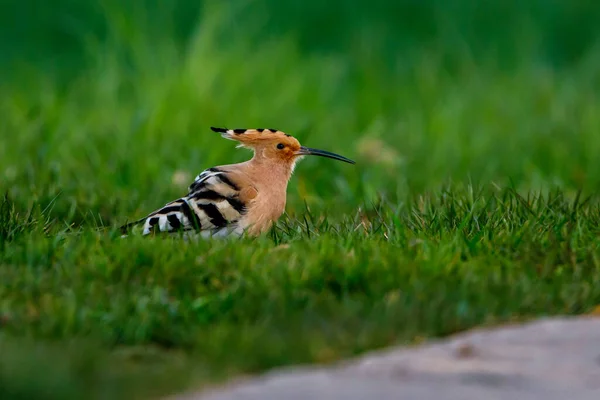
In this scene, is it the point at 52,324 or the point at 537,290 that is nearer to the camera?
the point at 52,324

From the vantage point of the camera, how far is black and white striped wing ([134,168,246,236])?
5531 mm

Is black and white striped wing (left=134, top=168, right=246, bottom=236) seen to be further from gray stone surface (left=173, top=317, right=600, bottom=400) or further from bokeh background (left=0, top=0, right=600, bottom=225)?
gray stone surface (left=173, top=317, right=600, bottom=400)

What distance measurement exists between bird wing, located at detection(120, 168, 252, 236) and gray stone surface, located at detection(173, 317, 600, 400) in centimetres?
176

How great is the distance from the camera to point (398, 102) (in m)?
10.5

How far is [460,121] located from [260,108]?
1.68 metres

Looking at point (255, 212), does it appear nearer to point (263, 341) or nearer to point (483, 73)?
point (263, 341)

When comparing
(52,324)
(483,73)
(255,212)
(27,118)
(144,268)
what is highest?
(483,73)

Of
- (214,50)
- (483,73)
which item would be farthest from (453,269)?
(483,73)

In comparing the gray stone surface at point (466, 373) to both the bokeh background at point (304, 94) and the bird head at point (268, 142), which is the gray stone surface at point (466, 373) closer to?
the bird head at point (268, 142)

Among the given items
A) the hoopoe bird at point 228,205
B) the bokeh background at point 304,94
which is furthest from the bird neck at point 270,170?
the bokeh background at point 304,94

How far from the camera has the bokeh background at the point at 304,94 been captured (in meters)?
8.13

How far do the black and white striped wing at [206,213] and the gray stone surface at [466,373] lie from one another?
1760 mm

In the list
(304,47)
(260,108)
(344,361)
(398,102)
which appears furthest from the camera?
(304,47)

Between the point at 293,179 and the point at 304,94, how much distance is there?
6.18ft
